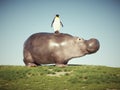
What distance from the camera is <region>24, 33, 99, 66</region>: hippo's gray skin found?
18078 millimetres

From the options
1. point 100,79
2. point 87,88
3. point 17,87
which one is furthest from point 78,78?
point 17,87

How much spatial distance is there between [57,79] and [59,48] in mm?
3954

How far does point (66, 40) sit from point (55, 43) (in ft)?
2.71

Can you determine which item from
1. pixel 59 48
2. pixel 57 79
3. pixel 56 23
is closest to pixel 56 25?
pixel 56 23

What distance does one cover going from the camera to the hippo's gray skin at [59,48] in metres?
18.1

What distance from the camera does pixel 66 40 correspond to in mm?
18344

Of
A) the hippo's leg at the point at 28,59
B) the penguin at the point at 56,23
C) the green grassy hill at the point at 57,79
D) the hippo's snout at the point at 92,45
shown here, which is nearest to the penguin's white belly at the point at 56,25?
the penguin at the point at 56,23

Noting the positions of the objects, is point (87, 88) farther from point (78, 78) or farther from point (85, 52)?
point (85, 52)

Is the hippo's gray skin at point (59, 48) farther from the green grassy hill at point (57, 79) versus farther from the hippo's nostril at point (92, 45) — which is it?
the green grassy hill at point (57, 79)

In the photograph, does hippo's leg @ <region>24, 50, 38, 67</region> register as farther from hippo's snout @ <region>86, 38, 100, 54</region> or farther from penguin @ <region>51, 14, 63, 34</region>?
hippo's snout @ <region>86, 38, 100, 54</region>

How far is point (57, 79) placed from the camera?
14.5 m

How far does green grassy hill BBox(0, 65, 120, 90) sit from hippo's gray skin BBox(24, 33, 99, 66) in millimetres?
1169

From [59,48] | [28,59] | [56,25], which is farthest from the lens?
[56,25]

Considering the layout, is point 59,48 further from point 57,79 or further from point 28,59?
point 57,79
